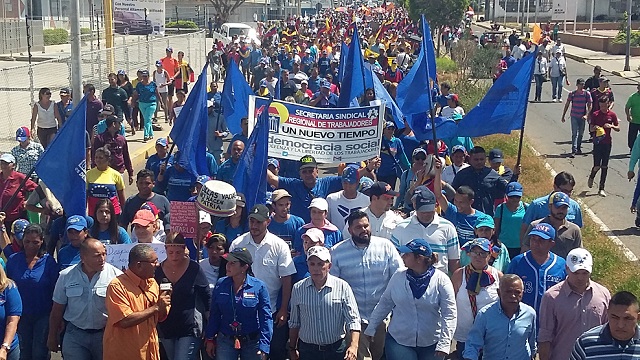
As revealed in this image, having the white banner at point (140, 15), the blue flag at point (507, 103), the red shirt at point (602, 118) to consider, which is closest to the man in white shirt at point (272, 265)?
the blue flag at point (507, 103)

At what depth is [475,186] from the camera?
29.2 ft

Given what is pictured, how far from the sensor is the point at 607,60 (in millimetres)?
42750

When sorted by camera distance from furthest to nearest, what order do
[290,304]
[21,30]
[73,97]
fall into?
[21,30], [73,97], [290,304]

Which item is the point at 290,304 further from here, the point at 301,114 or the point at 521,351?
the point at 301,114

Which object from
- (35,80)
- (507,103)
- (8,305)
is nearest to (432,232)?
(8,305)

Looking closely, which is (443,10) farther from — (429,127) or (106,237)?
(106,237)

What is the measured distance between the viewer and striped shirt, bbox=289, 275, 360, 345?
5887 millimetres

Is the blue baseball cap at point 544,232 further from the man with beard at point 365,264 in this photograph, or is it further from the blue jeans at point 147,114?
the blue jeans at point 147,114

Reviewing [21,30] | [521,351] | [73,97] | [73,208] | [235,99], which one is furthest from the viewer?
[21,30]

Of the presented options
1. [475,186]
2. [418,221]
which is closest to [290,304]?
[418,221]

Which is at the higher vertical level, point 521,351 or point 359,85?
point 359,85

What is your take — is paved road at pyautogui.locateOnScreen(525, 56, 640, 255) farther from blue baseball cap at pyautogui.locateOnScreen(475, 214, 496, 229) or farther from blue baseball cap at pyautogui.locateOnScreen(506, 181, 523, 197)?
blue baseball cap at pyautogui.locateOnScreen(475, 214, 496, 229)

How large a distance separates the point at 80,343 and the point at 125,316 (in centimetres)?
78

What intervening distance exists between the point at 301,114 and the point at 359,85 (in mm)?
2750
